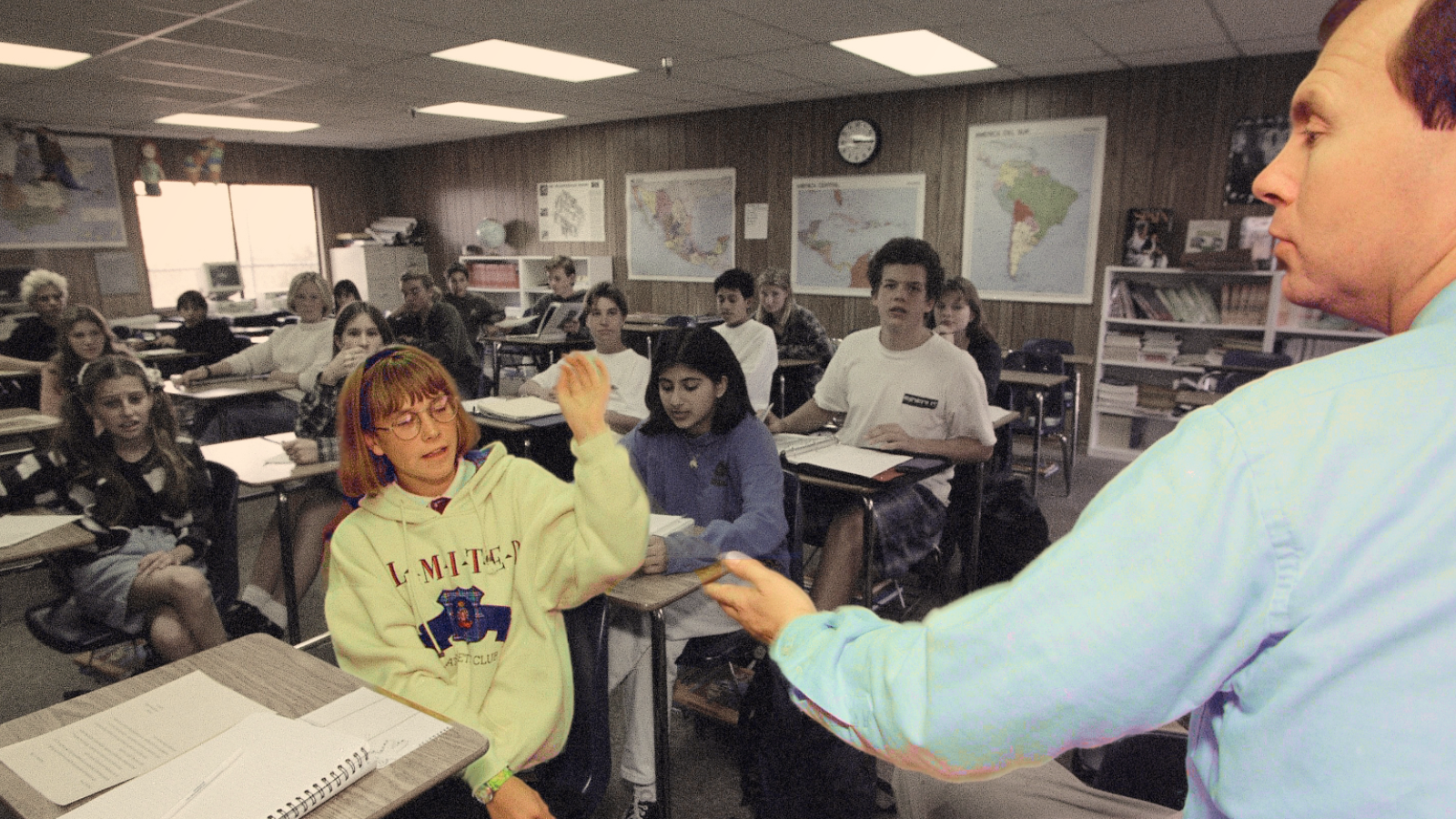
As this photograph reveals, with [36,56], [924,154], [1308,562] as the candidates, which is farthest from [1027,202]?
[36,56]

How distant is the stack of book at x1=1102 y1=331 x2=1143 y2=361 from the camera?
5527 mm

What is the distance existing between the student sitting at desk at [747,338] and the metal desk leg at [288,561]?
2.43 meters

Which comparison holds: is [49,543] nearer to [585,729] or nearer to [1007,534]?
[585,729]

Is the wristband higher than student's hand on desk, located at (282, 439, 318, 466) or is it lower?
lower

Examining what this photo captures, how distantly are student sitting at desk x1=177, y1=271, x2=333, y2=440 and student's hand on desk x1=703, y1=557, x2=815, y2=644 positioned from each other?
13.8 feet

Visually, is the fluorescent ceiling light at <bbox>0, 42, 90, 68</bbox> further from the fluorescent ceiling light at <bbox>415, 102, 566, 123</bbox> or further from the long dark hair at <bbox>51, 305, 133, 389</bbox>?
the fluorescent ceiling light at <bbox>415, 102, 566, 123</bbox>

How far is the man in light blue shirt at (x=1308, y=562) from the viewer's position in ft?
1.37

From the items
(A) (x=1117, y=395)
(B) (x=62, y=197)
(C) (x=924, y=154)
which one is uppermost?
(C) (x=924, y=154)

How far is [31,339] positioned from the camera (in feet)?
17.0

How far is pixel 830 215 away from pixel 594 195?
2982mm

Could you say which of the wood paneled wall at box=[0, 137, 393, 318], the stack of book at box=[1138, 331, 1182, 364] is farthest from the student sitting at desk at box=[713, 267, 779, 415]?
the wood paneled wall at box=[0, 137, 393, 318]

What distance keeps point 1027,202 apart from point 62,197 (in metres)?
9.41

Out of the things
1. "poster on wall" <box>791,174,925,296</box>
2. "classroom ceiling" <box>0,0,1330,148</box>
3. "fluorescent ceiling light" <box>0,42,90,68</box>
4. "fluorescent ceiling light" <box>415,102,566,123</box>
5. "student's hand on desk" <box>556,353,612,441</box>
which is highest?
"fluorescent ceiling light" <box>415,102,566,123</box>

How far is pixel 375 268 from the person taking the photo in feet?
32.8
